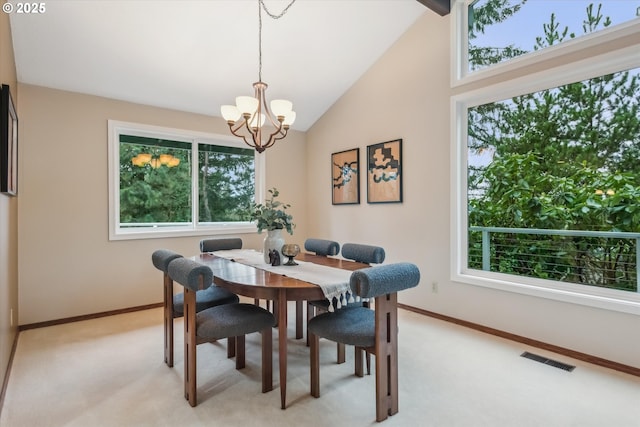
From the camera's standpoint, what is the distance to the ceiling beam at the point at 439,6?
331 centimetres

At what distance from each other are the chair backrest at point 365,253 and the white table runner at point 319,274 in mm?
408

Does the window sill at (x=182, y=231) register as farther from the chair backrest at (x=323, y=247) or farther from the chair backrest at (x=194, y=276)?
the chair backrest at (x=194, y=276)

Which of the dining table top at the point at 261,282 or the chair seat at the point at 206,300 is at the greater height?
the dining table top at the point at 261,282

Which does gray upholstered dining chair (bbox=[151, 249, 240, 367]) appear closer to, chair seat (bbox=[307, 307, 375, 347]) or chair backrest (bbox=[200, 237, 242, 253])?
chair backrest (bbox=[200, 237, 242, 253])

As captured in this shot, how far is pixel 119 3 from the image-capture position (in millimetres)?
2787

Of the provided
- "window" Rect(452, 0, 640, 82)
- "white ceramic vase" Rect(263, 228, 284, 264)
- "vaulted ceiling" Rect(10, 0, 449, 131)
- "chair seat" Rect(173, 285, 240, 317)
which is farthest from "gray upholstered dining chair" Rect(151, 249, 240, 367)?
"window" Rect(452, 0, 640, 82)

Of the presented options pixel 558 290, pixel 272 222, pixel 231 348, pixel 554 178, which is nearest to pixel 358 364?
pixel 231 348

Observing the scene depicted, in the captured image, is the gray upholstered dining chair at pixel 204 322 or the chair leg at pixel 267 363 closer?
the gray upholstered dining chair at pixel 204 322

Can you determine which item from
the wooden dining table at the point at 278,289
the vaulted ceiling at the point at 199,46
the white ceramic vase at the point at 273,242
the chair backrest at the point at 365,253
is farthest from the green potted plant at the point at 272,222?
the vaulted ceiling at the point at 199,46

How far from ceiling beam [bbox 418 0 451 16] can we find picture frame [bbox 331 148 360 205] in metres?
1.72

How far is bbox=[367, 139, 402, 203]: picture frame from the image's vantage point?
395cm

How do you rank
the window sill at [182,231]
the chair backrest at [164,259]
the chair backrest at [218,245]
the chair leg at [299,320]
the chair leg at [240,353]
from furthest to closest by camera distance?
the window sill at [182,231], the chair backrest at [218,245], the chair leg at [299,320], the chair leg at [240,353], the chair backrest at [164,259]

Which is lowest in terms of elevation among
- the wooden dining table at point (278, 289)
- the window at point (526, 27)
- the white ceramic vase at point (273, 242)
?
the wooden dining table at point (278, 289)

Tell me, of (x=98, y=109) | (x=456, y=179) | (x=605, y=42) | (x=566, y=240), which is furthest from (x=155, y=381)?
(x=605, y=42)
